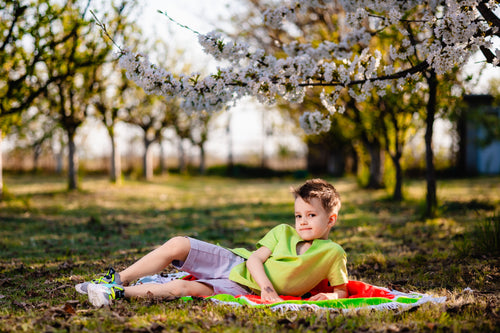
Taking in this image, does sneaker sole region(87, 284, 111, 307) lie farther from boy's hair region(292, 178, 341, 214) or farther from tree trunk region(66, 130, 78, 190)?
tree trunk region(66, 130, 78, 190)

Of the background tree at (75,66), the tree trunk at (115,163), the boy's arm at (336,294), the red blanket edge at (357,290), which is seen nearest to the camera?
the boy's arm at (336,294)

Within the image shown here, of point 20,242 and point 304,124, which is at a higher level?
point 304,124

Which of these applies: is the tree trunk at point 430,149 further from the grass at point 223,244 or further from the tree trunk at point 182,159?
the tree trunk at point 182,159

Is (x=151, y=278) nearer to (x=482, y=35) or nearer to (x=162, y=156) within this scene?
(x=482, y=35)

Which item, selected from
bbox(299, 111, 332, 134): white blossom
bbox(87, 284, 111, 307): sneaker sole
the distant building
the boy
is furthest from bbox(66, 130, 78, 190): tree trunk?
the distant building

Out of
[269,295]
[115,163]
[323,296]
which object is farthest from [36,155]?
[323,296]

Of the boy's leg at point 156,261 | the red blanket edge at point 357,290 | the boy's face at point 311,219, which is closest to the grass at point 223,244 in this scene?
the boy's leg at point 156,261

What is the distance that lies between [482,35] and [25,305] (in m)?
4.50

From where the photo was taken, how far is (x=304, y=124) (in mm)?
5859

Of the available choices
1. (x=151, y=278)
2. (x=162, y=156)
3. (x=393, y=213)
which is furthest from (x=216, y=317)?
(x=162, y=156)

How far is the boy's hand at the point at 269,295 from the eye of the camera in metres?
2.98

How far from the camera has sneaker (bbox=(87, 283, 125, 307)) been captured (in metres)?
2.94

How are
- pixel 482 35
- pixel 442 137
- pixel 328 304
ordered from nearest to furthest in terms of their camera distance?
1. pixel 328 304
2. pixel 482 35
3. pixel 442 137

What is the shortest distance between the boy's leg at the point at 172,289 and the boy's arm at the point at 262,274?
426 millimetres
